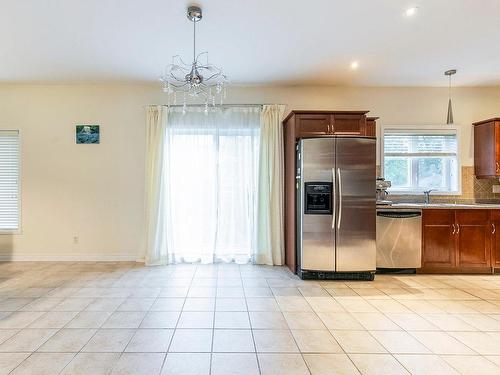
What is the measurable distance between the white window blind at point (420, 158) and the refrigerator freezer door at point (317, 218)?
1.55 metres

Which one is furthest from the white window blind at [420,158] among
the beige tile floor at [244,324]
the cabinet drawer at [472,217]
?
the beige tile floor at [244,324]

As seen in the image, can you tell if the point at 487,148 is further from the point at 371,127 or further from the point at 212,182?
the point at 212,182

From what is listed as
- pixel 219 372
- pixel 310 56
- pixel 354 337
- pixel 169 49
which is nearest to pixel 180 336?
pixel 219 372

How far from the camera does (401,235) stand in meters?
4.26

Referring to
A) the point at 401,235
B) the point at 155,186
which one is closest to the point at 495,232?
the point at 401,235

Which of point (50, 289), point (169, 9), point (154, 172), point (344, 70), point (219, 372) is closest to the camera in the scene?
point (219, 372)

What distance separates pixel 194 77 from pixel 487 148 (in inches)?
174

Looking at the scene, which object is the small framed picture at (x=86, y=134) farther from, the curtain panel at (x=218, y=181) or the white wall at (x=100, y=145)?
the curtain panel at (x=218, y=181)

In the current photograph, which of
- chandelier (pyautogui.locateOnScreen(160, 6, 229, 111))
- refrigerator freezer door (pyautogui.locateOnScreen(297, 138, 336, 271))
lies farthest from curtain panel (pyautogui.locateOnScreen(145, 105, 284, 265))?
refrigerator freezer door (pyautogui.locateOnScreen(297, 138, 336, 271))

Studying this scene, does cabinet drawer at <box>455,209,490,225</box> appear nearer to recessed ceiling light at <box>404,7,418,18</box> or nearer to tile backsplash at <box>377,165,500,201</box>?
tile backsplash at <box>377,165,500,201</box>

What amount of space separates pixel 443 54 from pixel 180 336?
4.26 m

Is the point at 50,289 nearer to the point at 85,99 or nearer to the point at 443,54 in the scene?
the point at 85,99

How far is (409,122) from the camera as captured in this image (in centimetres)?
502

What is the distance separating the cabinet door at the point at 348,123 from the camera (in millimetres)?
4309
